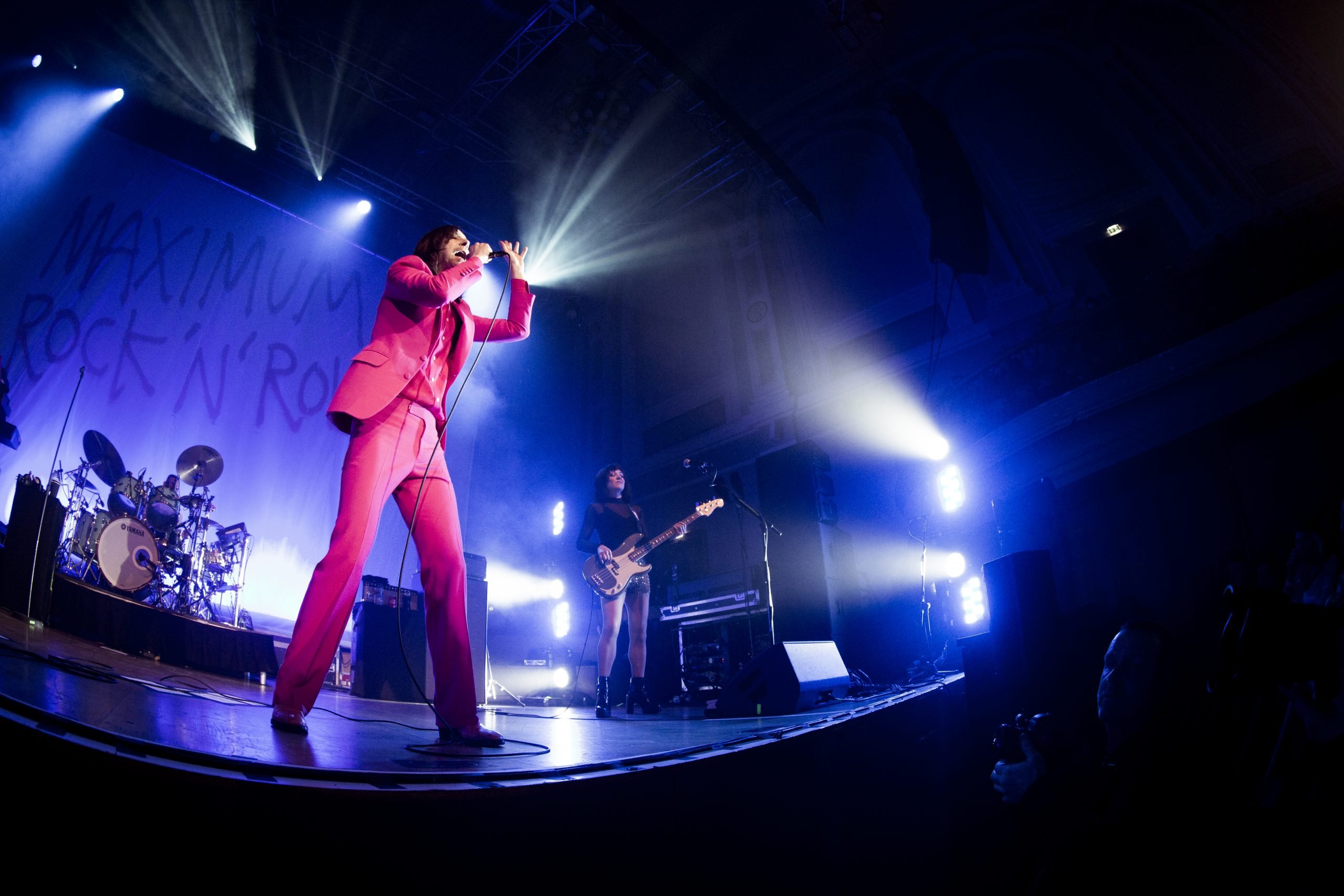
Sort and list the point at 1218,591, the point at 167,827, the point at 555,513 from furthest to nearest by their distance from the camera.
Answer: the point at 555,513 → the point at 1218,591 → the point at 167,827

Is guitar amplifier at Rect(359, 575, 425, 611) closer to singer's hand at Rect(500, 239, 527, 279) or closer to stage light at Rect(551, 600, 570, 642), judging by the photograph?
singer's hand at Rect(500, 239, 527, 279)

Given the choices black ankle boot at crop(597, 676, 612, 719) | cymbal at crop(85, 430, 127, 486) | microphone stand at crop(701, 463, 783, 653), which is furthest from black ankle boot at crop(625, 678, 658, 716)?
cymbal at crop(85, 430, 127, 486)

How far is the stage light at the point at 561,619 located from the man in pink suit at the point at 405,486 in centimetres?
764

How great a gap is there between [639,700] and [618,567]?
0.99 m

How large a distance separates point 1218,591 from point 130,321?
949 centimetres

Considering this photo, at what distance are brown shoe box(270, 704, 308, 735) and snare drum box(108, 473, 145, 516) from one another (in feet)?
17.5

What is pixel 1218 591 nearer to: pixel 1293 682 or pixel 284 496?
pixel 1293 682

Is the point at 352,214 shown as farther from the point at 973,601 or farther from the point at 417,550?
the point at 973,601

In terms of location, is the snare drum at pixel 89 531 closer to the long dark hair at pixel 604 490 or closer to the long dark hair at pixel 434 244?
the long dark hair at pixel 604 490

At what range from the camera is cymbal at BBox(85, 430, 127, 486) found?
5586 millimetres

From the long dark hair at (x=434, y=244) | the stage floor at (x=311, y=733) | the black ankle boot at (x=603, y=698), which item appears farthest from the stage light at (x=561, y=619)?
the long dark hair at (x=434, y=244)

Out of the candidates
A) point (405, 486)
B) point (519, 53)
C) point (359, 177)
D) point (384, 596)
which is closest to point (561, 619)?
point (384, 596)

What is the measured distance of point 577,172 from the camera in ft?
32.3

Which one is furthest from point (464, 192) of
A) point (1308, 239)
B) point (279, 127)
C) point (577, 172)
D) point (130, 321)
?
point (1308, 239)
